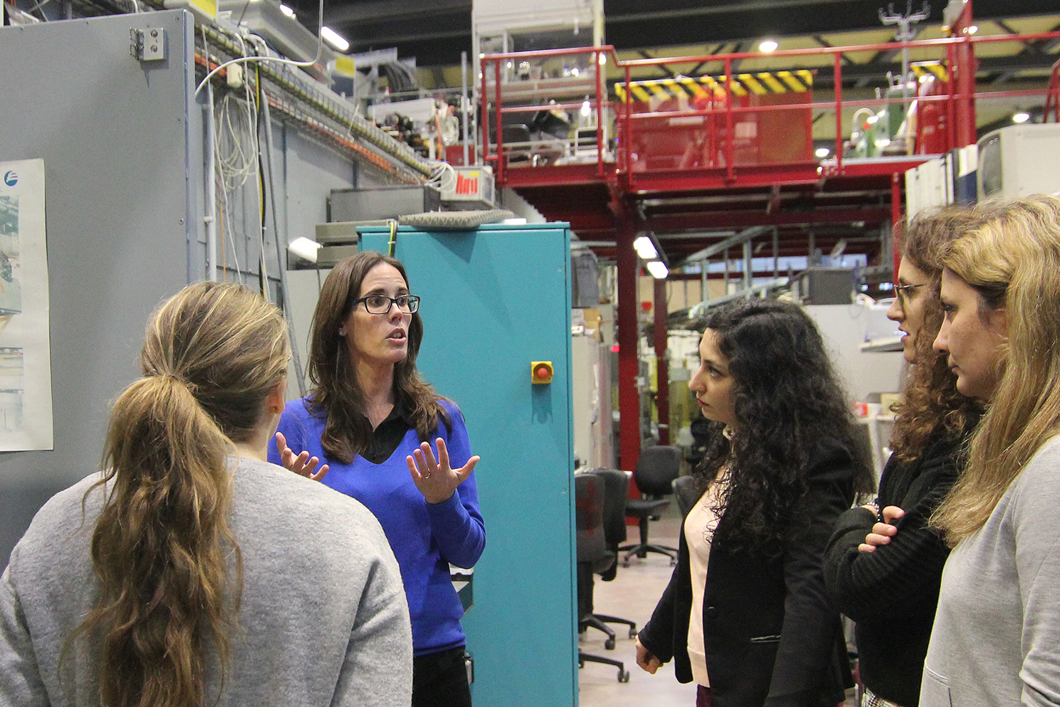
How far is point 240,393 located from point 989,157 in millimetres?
2933

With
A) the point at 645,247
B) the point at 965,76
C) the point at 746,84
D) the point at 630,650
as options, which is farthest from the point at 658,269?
the point at 630,650

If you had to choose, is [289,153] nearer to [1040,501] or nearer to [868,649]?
[868,649]

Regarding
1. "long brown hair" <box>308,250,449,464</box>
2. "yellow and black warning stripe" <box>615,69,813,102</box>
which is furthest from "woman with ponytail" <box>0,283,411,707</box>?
"yellow and black warning stripe" <box>615,69,813,102</box>

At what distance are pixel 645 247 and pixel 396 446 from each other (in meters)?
6.90

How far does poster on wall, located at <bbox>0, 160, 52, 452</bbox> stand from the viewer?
5.96 feet

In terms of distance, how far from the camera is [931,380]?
4.50 ft

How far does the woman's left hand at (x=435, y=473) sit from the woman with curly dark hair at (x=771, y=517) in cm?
56

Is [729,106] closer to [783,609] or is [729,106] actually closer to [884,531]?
[783,609]

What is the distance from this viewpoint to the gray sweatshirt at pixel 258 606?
0.91m

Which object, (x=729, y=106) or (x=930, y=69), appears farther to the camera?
(x=930, y=69)

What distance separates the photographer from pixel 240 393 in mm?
997

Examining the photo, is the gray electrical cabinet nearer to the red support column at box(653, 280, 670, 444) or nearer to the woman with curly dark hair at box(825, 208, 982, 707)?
the woman with curly dark hair at box(825, 208, 982, 707)

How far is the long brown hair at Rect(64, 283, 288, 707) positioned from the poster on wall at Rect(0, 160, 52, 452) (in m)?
1.09

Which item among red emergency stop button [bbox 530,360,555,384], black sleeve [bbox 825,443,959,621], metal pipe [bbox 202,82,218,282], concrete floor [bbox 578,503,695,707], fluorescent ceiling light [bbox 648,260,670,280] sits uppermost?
fluorescent ceiling light [bbox 648,260,670,280]
